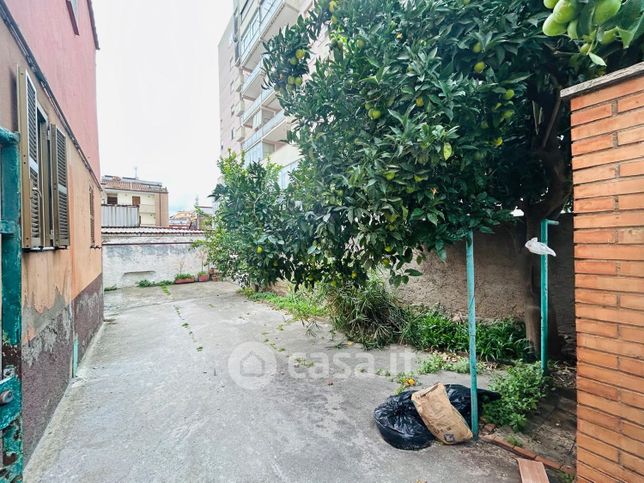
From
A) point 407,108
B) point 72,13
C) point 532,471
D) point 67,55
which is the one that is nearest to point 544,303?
point 532,471

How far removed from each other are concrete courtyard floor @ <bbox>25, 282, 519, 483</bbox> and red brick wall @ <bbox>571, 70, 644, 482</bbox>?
88 centimetres

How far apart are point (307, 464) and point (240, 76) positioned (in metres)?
24.7

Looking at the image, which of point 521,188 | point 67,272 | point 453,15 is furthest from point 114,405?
point 521,188

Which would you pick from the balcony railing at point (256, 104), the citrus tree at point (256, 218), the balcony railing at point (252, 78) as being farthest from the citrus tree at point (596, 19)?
the balcony railing at point (252, 78)

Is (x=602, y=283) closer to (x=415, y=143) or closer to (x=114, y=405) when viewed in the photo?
(x=415, y=143)

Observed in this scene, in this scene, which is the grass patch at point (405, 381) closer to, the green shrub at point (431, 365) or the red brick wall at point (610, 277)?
the green shrub at point (431, 365)

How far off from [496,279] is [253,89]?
66.4 ft

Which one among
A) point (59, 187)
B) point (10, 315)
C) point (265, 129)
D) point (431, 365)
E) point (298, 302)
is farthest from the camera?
point (265, 129)

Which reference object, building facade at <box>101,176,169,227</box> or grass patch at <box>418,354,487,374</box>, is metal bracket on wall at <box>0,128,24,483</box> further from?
building facade at <box>101,176,169,227</box>

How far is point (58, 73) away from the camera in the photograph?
3297 millimetres

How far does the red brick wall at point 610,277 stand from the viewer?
4.29 feet

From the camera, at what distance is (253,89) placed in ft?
65.0

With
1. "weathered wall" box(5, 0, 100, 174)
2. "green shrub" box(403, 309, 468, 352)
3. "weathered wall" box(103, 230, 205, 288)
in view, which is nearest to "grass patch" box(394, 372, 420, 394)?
"green shrub" box(403, 309, 468, 352)

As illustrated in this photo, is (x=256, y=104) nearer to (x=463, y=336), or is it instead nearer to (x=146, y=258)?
(x=146, y=258)
